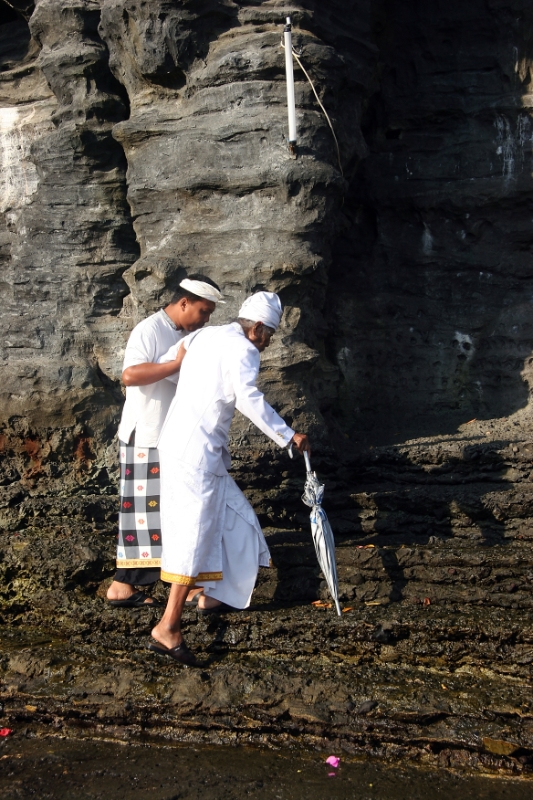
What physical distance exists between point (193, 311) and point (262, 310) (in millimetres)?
507

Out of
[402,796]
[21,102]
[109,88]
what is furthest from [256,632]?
[21,102]

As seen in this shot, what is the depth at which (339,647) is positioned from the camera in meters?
4.54

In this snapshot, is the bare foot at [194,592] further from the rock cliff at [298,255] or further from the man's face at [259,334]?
the man's face at [259,334]

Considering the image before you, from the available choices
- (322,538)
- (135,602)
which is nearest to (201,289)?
(322,538)

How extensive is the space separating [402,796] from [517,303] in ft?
15.5

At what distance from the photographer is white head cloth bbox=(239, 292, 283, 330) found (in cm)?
451

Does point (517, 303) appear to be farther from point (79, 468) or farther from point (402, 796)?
point (402, 796)

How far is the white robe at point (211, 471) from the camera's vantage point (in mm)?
4305

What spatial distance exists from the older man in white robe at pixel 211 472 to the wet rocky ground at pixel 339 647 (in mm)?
300

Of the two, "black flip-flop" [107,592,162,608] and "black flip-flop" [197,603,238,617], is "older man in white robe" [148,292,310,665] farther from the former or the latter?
"black flip-flop" [107,592,162,608]

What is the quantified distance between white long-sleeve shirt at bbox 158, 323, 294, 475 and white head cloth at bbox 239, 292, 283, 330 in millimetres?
123

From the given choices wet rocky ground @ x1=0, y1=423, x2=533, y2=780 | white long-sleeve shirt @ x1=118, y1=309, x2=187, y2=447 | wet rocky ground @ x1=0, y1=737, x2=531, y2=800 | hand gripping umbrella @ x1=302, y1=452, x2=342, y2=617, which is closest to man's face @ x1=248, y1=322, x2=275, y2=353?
white long-sleeve shirt @ x1=118, y1=309, x2=187, y2=447

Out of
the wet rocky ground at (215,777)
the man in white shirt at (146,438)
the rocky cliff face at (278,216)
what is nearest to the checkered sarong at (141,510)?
the man in white shirt at (146,438)

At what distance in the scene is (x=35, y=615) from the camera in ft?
17.2
